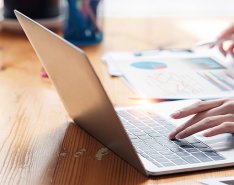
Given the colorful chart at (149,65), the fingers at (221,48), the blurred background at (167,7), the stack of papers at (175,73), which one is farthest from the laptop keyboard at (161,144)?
the blurred background at (167,7)

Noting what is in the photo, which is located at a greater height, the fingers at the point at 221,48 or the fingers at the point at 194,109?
the fingers at the point at 194,109

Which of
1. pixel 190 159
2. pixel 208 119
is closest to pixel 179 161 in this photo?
pixel 190 159

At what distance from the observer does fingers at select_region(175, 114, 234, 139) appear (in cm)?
96

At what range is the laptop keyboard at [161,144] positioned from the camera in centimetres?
89

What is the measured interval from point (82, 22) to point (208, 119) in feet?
2.53

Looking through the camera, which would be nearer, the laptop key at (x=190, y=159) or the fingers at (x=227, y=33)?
the laptop key at (x=190, y=159)

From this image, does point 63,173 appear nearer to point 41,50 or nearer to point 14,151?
point 14,151

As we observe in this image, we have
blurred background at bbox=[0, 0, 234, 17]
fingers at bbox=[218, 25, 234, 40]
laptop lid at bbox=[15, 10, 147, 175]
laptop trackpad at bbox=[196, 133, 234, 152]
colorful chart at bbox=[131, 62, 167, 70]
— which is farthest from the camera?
blurred background at bbox=[0, 0, 234, 17]

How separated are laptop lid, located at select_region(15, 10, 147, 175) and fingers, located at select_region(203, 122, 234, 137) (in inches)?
6.3

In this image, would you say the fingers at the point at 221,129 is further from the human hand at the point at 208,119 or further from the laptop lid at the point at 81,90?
the laptop lid at the point at 81,90

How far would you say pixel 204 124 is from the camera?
3.17 ft

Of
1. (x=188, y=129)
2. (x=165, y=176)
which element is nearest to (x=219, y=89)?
(x=188, y=129)

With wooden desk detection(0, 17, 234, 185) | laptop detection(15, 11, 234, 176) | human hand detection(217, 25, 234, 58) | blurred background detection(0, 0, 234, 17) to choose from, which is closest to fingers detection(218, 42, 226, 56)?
human hand detection(217, 25, 234, 58)

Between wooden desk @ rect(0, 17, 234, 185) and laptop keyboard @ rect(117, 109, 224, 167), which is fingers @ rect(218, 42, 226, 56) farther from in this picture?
laptop keyboard @ rect(117, 109, 224, 167)
